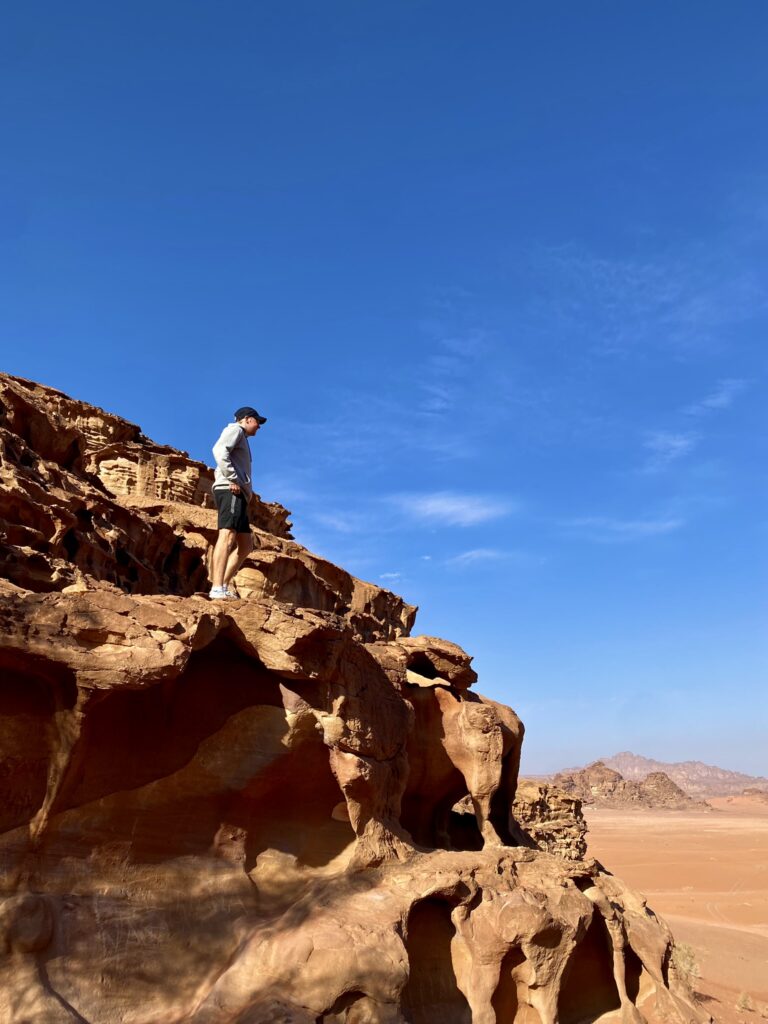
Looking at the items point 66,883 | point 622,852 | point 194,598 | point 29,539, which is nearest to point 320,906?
point 66,883

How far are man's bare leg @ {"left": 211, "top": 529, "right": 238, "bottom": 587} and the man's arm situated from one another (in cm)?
45

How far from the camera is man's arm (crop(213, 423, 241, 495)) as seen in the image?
25.7 feet

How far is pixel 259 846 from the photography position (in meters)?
6.97

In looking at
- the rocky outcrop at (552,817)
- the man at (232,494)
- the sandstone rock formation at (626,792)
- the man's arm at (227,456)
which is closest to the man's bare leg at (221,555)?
the man at (232,494)

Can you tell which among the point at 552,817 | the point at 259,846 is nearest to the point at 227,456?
the point at 259,846

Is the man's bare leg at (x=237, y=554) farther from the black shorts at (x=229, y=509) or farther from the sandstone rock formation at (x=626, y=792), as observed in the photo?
the sandstone rock formation at (x=626, y=792)

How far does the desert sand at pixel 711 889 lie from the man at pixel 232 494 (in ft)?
30.0

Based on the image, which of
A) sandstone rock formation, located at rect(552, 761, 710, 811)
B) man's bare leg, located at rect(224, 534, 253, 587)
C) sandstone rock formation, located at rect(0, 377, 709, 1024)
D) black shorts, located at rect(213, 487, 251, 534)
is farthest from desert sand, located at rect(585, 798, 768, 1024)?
sandstone rock formation, located at rect(552, 761, 710, 811)

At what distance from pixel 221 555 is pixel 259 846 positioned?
112 inches

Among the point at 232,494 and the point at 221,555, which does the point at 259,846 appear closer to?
the point at 221,555

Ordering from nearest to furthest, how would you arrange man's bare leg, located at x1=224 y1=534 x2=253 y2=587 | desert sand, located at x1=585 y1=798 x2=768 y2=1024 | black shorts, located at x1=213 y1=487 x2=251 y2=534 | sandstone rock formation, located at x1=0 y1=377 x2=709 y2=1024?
sandstone rock formation, located at x1=0 y1=377 x2=709 y2=1024 → black shorts, located at x1=213 y1=487 x2=251 y2=534 → man's bare leg, located at x1=224 y1=534 x2=253 y2=587 → desert sand, located at x1=585 y1=798 x2=768 y2=1024

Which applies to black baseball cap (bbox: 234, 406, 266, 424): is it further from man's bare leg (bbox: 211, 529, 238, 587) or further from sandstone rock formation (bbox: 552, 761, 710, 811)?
sandstone rock formation (bbox: 552, 761, 710, 811)

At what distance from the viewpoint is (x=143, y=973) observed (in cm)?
586

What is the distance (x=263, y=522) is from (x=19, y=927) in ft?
90.5
